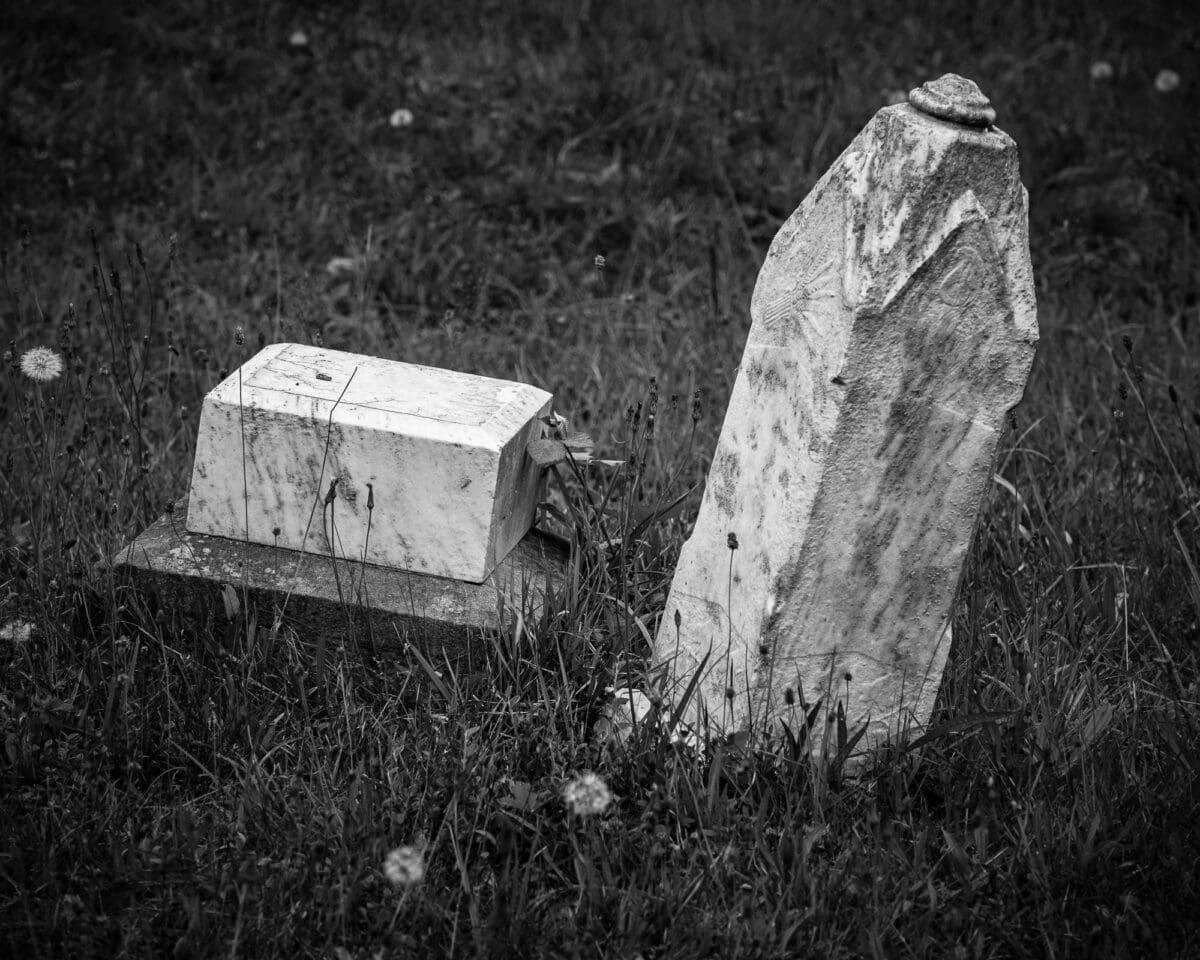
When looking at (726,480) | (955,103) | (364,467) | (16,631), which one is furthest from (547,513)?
(955,103)

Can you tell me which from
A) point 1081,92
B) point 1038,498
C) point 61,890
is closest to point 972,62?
point 1081,92

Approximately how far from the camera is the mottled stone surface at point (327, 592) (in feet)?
8.30

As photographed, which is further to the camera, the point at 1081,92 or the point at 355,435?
the point at 1081,92

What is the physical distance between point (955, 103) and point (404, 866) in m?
1.55

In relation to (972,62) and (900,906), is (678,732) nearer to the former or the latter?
(900,906)

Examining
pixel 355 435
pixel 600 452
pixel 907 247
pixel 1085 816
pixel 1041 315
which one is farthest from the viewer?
pixel 1041 315

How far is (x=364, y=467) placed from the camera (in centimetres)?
254

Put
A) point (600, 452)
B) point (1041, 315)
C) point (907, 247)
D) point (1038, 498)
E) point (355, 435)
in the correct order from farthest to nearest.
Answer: point (1041, 315), point (600, 452), point (1038, 498), point (355, 435), point (907, 247)

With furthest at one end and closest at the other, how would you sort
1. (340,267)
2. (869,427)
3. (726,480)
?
(340,267), (726,480), (869,427)

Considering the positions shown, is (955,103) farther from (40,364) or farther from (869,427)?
(40,364)

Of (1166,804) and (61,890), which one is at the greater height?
(1166,804)

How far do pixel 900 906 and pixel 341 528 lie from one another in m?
1.42

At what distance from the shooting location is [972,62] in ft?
21.0

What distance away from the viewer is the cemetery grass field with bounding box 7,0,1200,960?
6.57 feet
